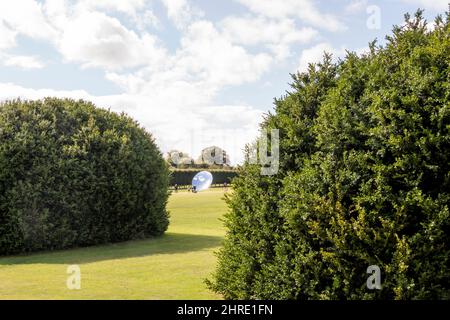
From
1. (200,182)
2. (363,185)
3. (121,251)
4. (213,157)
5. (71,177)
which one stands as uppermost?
(213,157)

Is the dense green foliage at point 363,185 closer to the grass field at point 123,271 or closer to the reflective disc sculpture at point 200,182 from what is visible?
the grass field at point 123,271

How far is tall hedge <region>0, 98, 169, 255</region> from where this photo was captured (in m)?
15.8

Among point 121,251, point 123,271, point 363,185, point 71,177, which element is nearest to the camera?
point 363,185

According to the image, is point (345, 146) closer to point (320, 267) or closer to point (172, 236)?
point (320, 267)

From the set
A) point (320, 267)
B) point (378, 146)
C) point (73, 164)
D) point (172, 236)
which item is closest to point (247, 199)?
point (320, 267)

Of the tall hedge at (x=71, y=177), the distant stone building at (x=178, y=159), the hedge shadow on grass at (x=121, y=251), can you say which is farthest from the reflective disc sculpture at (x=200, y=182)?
the hedge shadow on grass at (x=121, y=251)

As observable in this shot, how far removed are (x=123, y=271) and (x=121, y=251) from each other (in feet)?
11.7

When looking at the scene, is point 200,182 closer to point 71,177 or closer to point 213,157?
point 213,157

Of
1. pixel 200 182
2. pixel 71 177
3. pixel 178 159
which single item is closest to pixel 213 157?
pixel 178 159

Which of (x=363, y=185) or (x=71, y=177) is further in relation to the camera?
(x=71, y=177)

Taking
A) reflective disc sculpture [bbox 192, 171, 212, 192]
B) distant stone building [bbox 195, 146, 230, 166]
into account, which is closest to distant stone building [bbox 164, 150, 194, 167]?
distant stone building [bbox 195, 146, 230, 166]

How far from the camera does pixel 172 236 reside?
64.3 ft

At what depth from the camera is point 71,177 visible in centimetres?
1644
